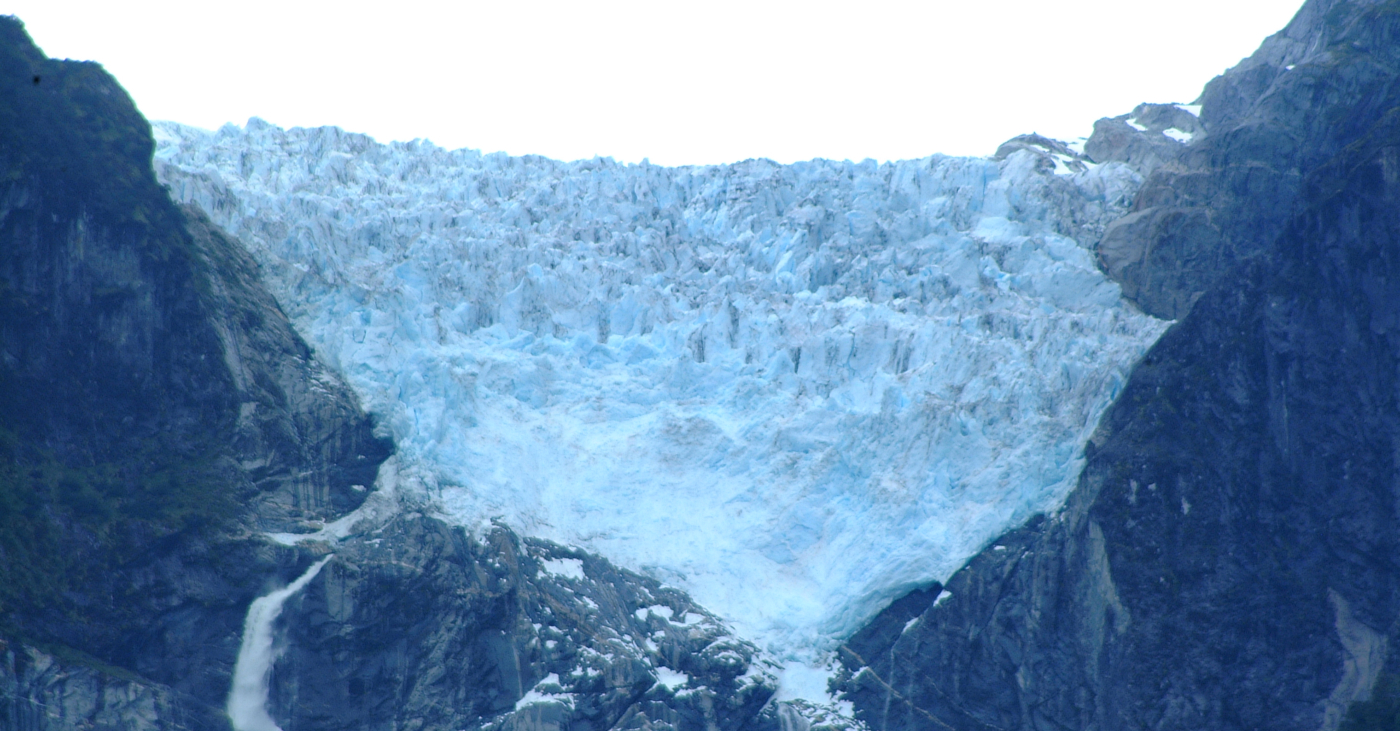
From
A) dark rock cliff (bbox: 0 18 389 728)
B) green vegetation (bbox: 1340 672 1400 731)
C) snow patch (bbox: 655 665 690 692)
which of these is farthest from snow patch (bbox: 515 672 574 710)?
green vegetation (bbox: 1340 672 1400 731)

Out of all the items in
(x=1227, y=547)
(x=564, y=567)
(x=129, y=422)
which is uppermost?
(x=129, y=422)

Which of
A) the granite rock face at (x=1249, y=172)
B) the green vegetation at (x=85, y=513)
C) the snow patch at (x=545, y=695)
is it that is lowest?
the snow patch at (x=545, y=695)

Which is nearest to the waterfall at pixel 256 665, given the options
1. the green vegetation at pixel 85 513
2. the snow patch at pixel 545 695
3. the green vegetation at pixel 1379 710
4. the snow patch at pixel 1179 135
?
the green vegetation at pixel 85 513

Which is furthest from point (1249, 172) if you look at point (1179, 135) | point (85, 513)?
point (85, 513)

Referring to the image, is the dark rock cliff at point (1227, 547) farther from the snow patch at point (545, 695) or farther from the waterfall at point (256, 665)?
the waterfall at point (256, 665)

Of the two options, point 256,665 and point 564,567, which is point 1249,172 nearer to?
point 564,567

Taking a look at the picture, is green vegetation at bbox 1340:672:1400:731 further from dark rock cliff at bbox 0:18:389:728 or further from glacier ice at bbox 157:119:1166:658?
dark rock cliff at bbox 0:18:389:728
